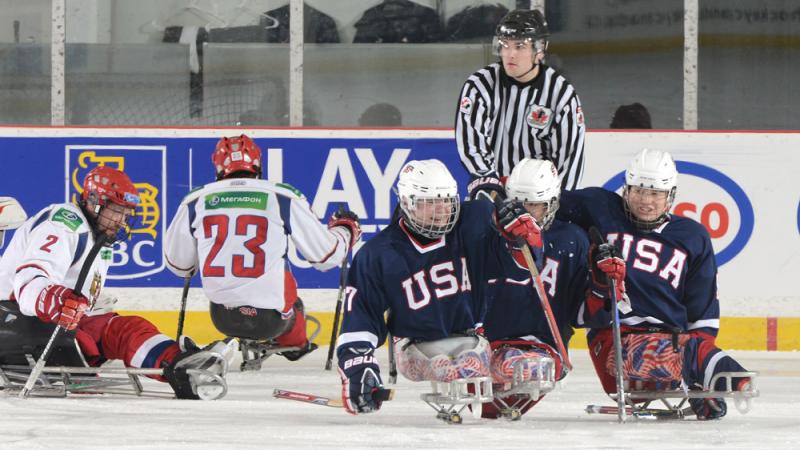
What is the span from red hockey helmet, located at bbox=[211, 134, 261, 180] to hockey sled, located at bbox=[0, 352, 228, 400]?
2.69 feet

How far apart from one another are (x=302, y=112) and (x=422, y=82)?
549 mm

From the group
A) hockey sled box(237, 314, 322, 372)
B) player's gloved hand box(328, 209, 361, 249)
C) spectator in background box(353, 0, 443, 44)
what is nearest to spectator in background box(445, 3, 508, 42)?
spectator in background box(353, 0, 443, 44)

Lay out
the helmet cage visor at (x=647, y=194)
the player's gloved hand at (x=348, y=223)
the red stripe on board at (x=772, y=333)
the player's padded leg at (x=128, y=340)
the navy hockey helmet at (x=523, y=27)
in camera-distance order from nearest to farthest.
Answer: the helmet cage visor at (x=647, y=194) < the player's padded leg at (x=128, y=340) < the navy hockey helmet at (x=523, y=27) < the player's gloved hand at (x=348, y=223) < the red stripe on board at (x=772, y=333)

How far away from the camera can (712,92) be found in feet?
24.7

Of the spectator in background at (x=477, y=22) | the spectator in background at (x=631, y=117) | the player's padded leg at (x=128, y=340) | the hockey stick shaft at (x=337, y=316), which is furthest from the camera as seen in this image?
the spectator in background at (x=477, y=22)

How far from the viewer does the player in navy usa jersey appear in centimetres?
489

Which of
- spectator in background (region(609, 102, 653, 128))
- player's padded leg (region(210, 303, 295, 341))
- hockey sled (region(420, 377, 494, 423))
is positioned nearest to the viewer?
hockey sled (region(420, 377, 494, 423))

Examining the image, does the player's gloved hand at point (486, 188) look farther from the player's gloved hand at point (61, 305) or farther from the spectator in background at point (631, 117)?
the spectator in background at point (631, 117)

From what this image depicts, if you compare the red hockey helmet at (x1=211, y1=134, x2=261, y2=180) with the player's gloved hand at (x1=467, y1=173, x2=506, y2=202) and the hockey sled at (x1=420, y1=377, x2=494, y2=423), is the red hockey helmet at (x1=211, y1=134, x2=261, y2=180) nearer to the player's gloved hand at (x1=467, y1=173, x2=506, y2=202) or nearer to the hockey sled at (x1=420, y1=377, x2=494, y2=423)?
the player's gloved hand at (x1=467, y1=173, x2=506, y2=202)

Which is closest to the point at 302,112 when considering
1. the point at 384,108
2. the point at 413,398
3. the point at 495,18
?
the point at 384,108

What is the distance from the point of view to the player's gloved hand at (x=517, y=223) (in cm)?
471

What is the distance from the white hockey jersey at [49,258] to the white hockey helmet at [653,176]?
170 cm

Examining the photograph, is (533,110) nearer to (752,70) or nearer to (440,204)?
(440,204)

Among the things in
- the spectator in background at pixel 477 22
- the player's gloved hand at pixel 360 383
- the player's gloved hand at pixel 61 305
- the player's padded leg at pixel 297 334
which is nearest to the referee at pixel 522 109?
the player's padded leg at pixel 297 334
